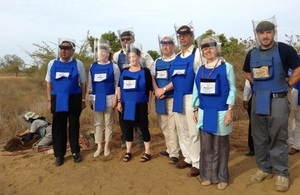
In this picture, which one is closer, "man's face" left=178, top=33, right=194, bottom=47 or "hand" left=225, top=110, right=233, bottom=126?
"hand" left=225, top=110, right=233, bottom=126

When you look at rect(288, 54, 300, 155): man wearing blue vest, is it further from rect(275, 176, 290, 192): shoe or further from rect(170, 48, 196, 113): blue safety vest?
rect(170, 48, 196, 113): blue safety vest

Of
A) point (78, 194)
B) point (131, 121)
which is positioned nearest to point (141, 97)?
point (131, 121)

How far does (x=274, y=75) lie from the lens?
3871 mm

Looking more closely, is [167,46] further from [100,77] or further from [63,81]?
[63,81]

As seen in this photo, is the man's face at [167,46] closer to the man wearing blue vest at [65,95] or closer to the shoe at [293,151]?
the man wearing blue vest at [65,95]

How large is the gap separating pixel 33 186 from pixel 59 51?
2066 millimetres

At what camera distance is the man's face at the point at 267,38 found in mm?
3859

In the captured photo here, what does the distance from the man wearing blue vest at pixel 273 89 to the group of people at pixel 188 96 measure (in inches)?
0.4

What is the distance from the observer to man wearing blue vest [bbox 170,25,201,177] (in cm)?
450

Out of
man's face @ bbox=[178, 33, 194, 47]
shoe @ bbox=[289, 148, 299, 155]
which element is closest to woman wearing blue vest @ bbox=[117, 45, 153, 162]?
man's face @ bbox=[178, 33, 194, 47]

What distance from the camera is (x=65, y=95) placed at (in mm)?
5066

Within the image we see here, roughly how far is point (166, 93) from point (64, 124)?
1786 mm

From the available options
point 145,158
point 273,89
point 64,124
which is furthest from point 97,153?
point 273,89

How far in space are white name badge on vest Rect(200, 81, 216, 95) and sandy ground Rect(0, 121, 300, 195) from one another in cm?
124
